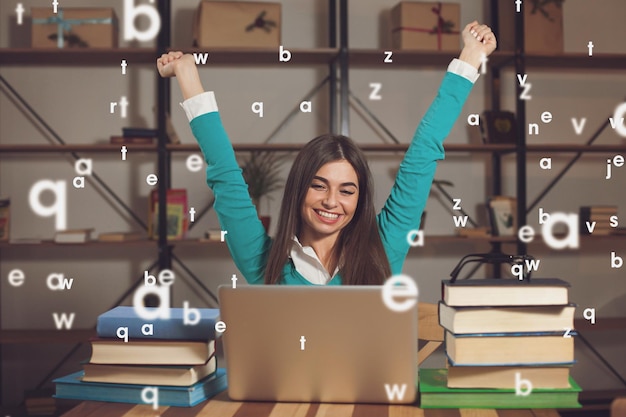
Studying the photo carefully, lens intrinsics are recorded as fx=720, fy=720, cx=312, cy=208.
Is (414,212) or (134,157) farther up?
(134,157)

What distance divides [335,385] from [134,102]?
2.57 metres

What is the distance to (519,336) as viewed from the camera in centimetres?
115

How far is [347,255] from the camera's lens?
5.26 ft

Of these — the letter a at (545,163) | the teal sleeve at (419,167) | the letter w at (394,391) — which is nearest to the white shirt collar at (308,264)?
the teal sleeve at (419,167)

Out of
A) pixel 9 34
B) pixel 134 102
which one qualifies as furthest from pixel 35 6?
pixel 134 102

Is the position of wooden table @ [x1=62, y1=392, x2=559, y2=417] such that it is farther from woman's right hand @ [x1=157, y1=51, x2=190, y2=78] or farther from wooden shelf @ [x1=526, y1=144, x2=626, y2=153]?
wooden shelf @ [x1=526, y1=144, x2=626, y2=153]

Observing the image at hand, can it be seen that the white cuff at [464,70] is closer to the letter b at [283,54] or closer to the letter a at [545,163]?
the letter b at [283,54]

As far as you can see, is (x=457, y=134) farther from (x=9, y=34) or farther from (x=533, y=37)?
(x=9, y=34)

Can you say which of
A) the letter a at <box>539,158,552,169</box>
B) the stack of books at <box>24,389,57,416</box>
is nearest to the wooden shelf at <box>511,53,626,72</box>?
the letter a at <box>539,158,552,169</box>

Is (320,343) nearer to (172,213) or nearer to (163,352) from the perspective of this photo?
(163,352)

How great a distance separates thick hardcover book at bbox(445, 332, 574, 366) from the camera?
115cm

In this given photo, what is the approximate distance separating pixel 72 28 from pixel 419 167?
83.3 inches

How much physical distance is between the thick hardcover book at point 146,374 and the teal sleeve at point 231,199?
46 cm

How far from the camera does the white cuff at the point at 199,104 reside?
1426mm
